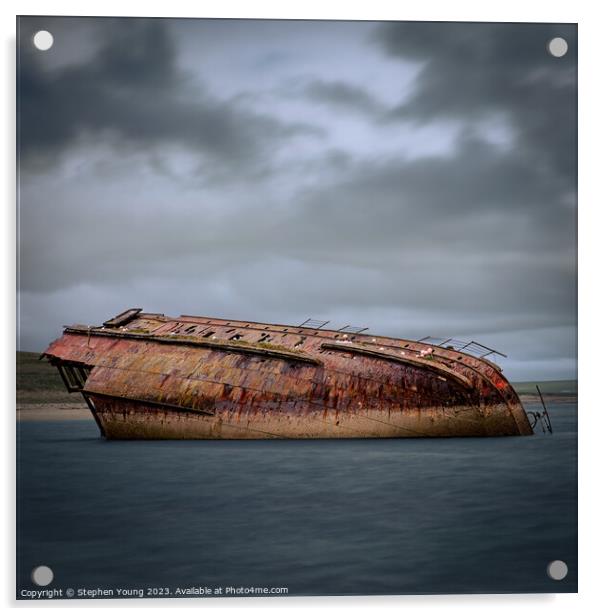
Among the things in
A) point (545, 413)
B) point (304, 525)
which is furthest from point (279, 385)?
point (304, 525)

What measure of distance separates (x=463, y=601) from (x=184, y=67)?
713 cm

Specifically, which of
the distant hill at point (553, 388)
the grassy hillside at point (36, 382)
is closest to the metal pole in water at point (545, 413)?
the distant hill at point (553, 388)

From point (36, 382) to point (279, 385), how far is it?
528 cm

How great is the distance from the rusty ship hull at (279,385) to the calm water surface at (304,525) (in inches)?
171

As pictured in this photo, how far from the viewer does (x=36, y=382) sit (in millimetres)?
10938

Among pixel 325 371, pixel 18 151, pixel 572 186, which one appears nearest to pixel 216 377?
pixel 325 371

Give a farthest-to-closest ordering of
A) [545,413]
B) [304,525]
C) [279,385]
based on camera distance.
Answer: [279,385] → [545,413] → [304,525]

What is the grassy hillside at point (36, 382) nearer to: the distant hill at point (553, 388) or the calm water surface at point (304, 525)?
the calm water surface at point (304, 525)

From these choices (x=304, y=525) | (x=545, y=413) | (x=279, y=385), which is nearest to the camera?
(x=304, y=525)

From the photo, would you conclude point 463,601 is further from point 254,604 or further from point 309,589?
point 254,604

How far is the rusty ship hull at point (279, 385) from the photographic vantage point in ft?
46.7

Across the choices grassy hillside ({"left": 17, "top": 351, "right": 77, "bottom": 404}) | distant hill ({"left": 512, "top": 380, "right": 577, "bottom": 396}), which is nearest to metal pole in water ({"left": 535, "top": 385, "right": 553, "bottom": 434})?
distant hill ({"left": 512, "top": 380, "right": 577, "bottom": 396})

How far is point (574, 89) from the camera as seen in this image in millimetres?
9117

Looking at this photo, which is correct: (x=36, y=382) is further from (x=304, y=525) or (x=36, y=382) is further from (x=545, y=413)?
(x=545, y=413)
